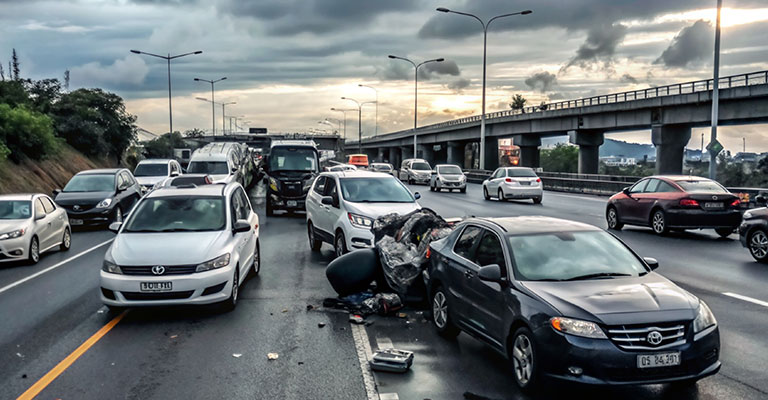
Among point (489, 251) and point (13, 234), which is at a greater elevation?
point (489, 251)

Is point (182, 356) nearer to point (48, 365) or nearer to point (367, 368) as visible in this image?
point (48, 365)

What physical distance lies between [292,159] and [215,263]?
722 inches

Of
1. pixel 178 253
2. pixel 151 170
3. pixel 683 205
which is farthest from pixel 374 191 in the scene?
pixel 151 170

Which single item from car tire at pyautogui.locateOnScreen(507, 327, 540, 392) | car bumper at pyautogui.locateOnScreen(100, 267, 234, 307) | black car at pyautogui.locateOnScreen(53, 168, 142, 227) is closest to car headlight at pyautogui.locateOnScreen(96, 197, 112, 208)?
black car at pyautogui.locateOnScreen(53, 168, 142, 227)

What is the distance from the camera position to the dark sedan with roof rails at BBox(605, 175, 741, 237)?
55.2 ft

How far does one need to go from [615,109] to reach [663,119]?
5289 mm

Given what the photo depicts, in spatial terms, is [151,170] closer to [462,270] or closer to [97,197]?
[97,197]

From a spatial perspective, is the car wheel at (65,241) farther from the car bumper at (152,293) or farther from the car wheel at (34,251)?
the car bumper at (152,293)

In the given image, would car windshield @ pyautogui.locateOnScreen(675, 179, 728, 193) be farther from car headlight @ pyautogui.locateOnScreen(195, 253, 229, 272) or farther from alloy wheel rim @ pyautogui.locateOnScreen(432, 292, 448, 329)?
car headlight @ pyautogui.locateOnScreen(195, 253, 229, 272)

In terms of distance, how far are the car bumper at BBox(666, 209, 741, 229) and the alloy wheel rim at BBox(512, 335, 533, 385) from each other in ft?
41.3

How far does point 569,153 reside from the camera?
506 ft

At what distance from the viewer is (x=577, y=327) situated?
→ 548 cm

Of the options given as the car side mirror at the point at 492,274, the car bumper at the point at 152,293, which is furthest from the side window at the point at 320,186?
the car side mirror at the point at 492,274

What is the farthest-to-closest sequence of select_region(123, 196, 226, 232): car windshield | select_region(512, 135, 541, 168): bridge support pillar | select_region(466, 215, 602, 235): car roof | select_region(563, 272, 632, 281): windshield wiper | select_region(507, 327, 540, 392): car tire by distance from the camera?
1. select_region(512, 135, 541, 168): bridge support pillar
2. select_region(123, 196, 226, 232): car windshield
3. select_region(466, 215, 602, 235): car roof
4. select_region(563, 272, 632, 281): windshield wiper
5. select_region(507, 327, 540, 392): car tire
